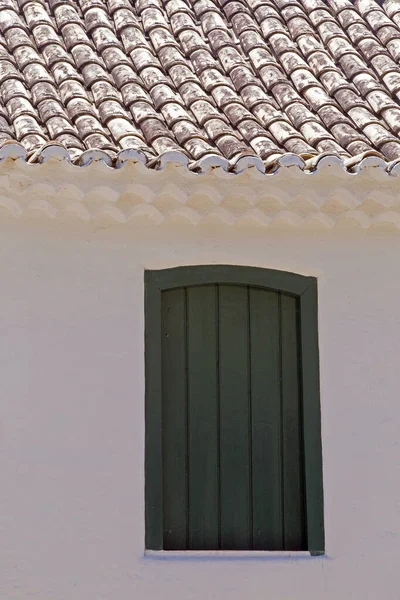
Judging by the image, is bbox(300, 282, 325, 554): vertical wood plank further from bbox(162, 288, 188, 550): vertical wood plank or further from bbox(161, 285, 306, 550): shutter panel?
bbox(162, 288, 188, 550): vertical wood plank

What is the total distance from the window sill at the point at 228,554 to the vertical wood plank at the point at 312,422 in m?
0.10

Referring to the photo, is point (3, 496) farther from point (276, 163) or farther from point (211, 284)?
point (276, 163)

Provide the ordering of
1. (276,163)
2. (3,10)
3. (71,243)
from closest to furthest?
(276,163) → (71,243) → (3,10)

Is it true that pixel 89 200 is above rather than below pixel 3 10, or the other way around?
below

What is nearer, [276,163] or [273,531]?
[276,163]

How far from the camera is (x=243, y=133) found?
708 cm

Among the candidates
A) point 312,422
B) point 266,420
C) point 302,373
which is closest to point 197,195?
point 302,373

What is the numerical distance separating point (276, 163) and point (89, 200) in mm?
1080

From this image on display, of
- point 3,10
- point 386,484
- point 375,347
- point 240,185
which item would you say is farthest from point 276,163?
point 3,10

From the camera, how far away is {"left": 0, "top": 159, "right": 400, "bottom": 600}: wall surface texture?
6723mm

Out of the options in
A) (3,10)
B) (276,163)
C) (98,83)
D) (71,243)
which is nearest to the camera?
(276,163)

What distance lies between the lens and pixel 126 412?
6.90 m

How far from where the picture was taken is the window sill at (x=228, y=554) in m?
6.82

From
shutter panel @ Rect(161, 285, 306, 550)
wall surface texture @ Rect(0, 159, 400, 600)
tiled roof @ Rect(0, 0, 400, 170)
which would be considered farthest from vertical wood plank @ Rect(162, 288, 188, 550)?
tiled roof @ Rect(0, 0, 400, 170)
